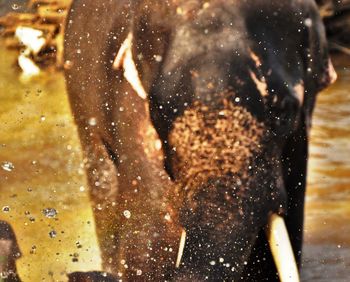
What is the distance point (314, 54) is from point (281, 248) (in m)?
0.41

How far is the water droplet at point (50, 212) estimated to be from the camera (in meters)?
3.00

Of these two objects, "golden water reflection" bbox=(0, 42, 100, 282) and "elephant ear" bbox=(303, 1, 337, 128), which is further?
"golden water reflection" bbox=(0, 42, 100, 282)

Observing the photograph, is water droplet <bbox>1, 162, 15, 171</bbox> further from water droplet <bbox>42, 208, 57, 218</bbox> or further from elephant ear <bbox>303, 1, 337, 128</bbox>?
elephant ear <bbox>303, 1, 337, 128</bbox>

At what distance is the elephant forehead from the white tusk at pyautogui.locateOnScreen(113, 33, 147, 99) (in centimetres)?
11

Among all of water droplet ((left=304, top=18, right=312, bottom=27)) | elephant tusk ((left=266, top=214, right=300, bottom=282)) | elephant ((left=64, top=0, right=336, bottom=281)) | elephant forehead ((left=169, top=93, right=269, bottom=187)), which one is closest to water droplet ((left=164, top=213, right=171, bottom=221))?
elephant ((left=64, top=0, right=336, bottom=281))

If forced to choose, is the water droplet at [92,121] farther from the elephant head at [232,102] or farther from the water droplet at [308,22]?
the water droplet at [308,22]

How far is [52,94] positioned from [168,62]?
0.29 m

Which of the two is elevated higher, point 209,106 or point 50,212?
point 209,106

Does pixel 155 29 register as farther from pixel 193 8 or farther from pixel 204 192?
pixel 204 192

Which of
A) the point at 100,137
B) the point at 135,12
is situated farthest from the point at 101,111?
the point at 135,12

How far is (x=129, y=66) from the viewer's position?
289 centimetres

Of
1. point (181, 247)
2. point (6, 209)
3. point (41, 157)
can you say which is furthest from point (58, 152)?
point (181, 247)

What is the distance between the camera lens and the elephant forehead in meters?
2.81

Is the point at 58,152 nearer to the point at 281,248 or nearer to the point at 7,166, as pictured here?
the point at 7,166
